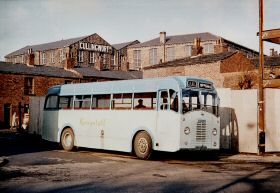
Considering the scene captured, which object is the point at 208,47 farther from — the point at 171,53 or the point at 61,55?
the point at 61,55

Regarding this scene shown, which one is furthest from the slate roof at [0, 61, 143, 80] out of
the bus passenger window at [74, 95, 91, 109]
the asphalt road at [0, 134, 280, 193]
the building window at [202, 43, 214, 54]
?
the asphalt road at [0, 134, 280, 193]

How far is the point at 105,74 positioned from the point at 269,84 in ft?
118

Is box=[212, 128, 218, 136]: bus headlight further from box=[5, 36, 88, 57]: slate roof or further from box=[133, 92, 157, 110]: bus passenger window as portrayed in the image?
box=[5, 36, 88, 57]: slate roof

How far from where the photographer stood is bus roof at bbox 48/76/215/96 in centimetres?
1309

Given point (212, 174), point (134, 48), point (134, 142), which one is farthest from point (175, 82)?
point (134, 48)

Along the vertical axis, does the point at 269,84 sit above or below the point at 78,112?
above

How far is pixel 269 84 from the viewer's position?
1519 centimetres

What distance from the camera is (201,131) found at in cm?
1335

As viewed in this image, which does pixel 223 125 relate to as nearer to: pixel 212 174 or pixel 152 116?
pixel 152 116

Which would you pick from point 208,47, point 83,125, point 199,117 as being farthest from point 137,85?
point 208,47

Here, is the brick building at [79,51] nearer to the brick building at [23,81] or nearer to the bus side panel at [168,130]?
the brick building at [23,81]

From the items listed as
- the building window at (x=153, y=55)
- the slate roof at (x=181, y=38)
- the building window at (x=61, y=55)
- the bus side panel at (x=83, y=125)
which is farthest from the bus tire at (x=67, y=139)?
the building window at (x=153, y=55)

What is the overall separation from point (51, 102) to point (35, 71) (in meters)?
23.8

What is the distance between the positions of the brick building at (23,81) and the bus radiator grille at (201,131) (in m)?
28.7
